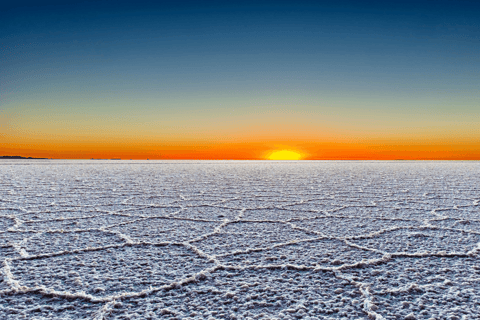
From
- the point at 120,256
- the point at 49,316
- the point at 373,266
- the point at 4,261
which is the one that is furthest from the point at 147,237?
the point at 373,266

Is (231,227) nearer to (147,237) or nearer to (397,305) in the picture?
(147,237)

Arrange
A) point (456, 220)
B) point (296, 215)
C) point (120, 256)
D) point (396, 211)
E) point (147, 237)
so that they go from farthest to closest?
point (396, 211), point (296, 215), point (456, 220), point (147, 237), point (120, 256)

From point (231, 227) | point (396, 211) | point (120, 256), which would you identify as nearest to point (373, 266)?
point (231, 227)

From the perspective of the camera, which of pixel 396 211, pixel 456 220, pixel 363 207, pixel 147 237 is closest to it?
pixel 147 237

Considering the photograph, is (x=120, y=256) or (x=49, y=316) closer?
(x=49, y=316)

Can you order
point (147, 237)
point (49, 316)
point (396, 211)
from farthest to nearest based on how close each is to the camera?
point (396, 211), point (147, 237), point (49, 316)

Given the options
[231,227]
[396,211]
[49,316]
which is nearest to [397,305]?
[49,316]

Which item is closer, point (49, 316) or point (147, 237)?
point (49, 316)

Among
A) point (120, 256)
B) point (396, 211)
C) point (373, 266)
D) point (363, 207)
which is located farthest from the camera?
point (363, 207)

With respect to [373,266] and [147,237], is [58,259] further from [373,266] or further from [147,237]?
[373,266]
